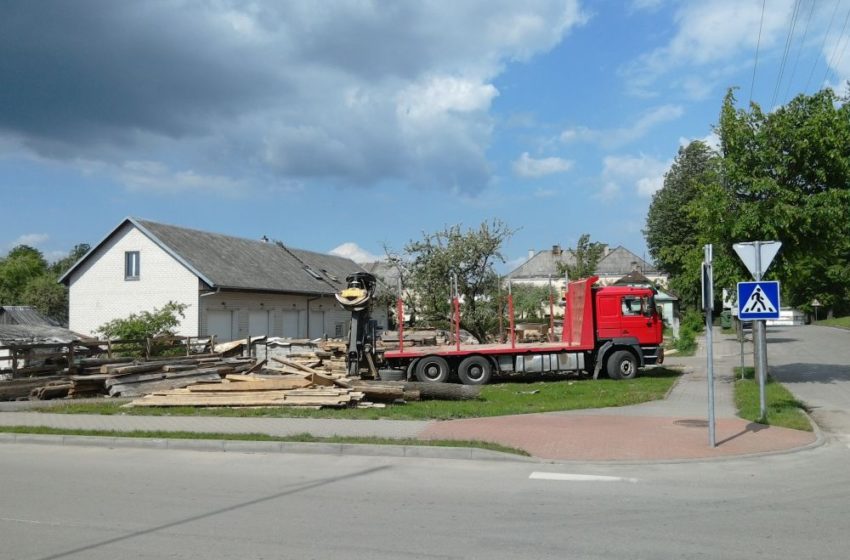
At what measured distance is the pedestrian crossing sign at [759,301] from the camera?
12.3 m

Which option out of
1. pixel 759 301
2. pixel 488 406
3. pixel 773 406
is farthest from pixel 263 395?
pixel 773 406

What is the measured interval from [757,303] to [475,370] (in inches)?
451

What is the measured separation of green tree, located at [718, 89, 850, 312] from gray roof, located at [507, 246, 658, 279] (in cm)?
8418

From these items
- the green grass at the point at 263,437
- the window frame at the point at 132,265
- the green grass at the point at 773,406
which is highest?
the window frame at the point at 132,265

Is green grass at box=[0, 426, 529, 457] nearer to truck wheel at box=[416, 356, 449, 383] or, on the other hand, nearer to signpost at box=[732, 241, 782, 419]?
signpost at box=[732, 241, 782, 419]

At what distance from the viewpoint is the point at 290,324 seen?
4134 centimetres

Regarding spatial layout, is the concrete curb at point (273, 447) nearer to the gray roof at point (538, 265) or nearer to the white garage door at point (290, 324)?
the white garage door at point (290, 324)

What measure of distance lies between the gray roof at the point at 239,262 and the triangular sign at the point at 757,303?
86.3ft

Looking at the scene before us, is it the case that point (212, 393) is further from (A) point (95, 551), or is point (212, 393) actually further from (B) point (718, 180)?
(B) point (718, 180)

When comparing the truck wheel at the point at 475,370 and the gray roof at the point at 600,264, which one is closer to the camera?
the truck wheel at the point at 475,370

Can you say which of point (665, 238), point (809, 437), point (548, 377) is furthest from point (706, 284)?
point (665, 238)

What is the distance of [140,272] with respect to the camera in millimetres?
36125

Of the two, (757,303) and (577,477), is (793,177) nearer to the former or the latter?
(757,303)

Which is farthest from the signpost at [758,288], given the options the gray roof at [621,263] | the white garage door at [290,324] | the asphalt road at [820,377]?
the gray roof at [621,263]
